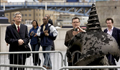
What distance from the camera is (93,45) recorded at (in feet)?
13.4

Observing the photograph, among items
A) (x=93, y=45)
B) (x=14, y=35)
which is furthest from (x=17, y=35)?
(x=93, y=45)

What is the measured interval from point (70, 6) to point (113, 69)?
78320 millimetres

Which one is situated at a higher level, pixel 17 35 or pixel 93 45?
pixel 93 45

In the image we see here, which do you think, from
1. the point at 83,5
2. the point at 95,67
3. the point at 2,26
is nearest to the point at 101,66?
the point at 95,67

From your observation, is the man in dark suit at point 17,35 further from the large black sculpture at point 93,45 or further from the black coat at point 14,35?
the large black sculpture at point 93,45

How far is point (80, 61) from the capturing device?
4047 millimetres

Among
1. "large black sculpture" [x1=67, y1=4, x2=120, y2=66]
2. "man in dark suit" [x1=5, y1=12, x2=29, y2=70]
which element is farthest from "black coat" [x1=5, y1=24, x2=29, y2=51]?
"large black sculpture" [x1=67, y1=4, x2=120, y2=66]

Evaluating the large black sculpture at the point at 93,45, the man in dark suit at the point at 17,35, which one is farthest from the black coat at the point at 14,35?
the large black sculpture at the point at 93,45

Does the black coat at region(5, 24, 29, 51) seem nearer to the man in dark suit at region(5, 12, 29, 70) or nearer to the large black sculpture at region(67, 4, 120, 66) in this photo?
the man in dark suit at region(5, 12, 29, 70)

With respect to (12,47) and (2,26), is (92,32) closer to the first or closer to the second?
(12,47)

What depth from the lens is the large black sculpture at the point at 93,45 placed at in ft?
13.0

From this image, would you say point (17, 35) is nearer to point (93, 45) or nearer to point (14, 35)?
point (14, 35)

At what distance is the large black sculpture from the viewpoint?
3973 mm

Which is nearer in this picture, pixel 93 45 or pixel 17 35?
pixel 93 45
